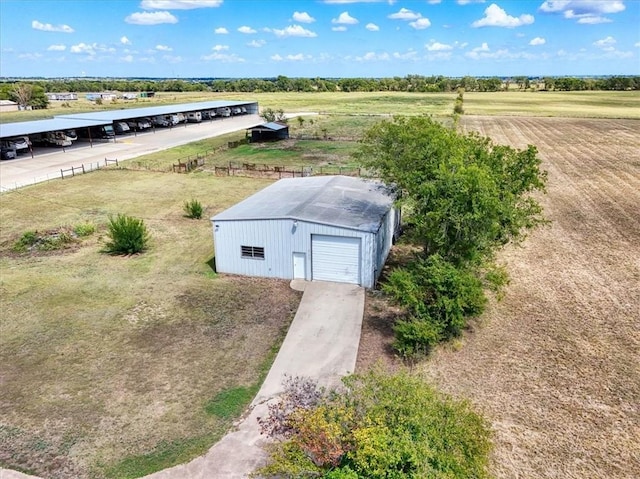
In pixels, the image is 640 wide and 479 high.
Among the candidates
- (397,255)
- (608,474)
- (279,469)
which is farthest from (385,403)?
(397,255)

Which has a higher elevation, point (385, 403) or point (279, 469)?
point (385, 403)

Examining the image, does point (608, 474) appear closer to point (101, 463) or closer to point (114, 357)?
point (101, 463)

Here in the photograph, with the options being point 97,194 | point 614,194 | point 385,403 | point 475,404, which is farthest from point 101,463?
point 614,194

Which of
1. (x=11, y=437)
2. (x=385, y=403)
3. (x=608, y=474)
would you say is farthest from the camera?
(x=11, y=437)

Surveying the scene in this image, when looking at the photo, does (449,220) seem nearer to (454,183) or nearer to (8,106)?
(454,183)

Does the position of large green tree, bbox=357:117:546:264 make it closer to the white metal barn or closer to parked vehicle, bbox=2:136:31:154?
the white metal barn

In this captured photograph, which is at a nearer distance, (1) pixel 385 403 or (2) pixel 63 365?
(1) pixel 385 403

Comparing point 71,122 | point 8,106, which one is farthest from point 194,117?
point 8,106

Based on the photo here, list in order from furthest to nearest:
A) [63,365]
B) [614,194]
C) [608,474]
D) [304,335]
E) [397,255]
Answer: [614,194] → [397,255] → [304,335] → [63,365] → [608,474]
